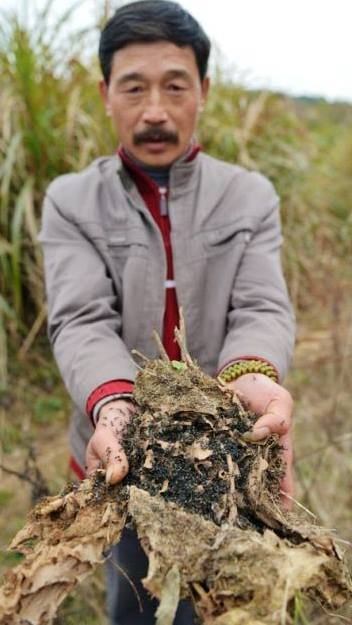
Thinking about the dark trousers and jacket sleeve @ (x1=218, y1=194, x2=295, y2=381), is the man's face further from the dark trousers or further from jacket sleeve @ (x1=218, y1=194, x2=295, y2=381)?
the dark trousers

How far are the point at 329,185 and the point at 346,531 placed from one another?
3.29 metres

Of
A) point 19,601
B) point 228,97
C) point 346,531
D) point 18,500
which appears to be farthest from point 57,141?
point 19,601

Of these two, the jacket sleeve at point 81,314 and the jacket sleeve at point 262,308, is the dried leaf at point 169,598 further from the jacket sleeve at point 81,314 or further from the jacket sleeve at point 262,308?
the jacket sleeve at point 262,308

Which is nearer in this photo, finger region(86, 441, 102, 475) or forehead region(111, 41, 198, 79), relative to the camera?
finger region(86, 441, 102, 475)

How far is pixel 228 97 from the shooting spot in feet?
14.8

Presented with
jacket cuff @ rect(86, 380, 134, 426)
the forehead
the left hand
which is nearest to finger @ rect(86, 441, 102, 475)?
jacket cuff @ rect(86, 380, 134, 426)

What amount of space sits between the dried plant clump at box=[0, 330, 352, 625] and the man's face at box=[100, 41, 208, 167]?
28.1 inches

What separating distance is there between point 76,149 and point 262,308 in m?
2.10

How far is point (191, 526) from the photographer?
109cm

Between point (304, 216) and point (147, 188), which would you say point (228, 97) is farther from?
point (147, 188)

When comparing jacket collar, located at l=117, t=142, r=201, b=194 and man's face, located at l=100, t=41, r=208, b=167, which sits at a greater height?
man's face, located at l=100, t=41, r=208, b=167

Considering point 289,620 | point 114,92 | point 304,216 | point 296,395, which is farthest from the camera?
point 304,216

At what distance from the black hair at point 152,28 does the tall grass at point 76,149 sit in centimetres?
150

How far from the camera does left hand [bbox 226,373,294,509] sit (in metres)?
1.31
